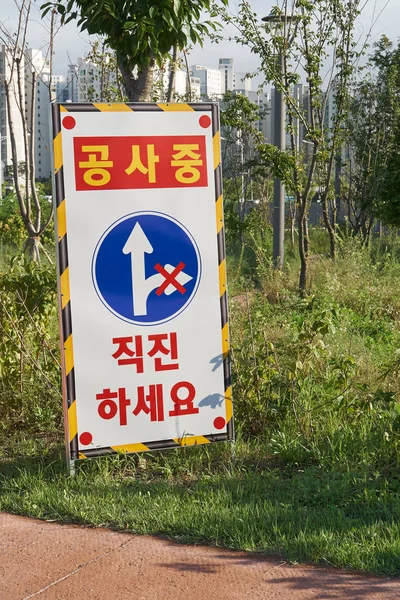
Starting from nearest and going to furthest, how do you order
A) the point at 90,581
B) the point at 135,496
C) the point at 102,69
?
the point at 90,581, the point at 135,496, the point at 102,69

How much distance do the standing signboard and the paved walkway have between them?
0.89 metres

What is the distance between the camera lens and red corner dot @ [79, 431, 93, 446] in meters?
Answer: 4.77

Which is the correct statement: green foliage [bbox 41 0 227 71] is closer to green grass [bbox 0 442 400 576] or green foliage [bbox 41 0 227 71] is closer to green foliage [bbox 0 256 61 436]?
green foliage [bbox 0 256 61 436]

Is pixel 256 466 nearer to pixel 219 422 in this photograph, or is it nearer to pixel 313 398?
pixel 219 422

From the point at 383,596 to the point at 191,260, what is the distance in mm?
2339

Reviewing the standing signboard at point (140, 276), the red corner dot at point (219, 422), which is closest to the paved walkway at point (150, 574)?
the standing signboard at point (140, 276)

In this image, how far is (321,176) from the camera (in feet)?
46.0

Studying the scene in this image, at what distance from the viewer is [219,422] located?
16.5ft

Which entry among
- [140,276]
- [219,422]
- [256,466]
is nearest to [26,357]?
[140,276]

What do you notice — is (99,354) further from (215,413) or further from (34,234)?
(34,234)

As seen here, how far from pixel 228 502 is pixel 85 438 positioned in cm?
97

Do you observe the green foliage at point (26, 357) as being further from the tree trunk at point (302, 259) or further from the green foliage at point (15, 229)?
the green foliage at point (15, 229)

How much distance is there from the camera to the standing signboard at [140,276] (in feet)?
15.5

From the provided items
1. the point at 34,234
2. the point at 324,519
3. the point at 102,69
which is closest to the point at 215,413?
the point at 324,519
